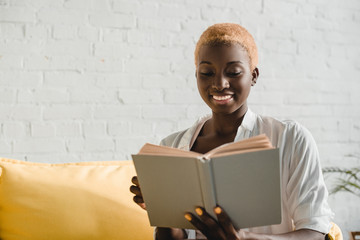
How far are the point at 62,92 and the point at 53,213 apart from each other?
0.69 meters

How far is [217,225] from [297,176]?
33 centimetres

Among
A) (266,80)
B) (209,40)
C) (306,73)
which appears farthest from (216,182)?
(306,73)

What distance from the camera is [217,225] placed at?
854mm

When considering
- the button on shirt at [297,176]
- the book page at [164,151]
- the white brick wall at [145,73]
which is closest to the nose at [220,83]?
the button on shirt at [297,176]

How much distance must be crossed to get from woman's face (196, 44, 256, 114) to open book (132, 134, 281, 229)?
31cm

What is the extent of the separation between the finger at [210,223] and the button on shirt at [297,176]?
27cm

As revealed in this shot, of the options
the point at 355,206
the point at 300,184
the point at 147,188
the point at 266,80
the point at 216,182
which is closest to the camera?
the point at 216,182

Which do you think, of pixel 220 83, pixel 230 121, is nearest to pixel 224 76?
pixel 220 83

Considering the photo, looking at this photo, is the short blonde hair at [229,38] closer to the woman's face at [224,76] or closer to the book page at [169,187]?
the woman's face at [224,76]

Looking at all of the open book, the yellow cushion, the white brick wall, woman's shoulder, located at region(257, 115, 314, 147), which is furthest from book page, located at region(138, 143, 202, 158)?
the white brick wall

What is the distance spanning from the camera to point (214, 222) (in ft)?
2.79

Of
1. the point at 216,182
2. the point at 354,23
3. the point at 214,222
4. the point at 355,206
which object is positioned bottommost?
the point at 355,206

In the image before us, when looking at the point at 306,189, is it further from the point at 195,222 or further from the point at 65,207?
the point at 65,207

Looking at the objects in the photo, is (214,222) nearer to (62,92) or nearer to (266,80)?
(62,92)
